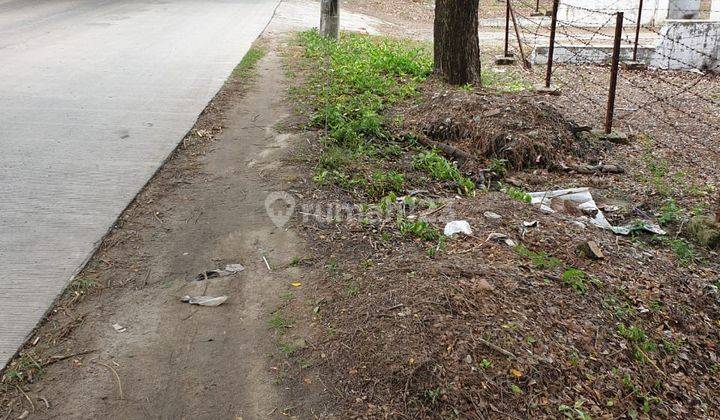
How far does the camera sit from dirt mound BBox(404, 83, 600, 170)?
6988 mm

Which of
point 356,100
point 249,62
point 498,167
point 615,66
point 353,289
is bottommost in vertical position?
point 353,289

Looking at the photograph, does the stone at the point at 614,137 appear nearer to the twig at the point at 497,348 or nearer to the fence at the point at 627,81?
the fence at the point at 627,81

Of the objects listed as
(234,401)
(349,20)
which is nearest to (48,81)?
(234,401)

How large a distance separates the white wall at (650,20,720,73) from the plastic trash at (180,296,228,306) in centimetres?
1143

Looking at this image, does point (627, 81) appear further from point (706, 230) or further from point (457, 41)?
point (706, 230)

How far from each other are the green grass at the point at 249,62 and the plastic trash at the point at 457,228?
6185mm

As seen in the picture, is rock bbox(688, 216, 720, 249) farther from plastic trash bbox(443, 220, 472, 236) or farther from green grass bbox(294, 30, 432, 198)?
green grass bbox(294, 30, 432, 198)

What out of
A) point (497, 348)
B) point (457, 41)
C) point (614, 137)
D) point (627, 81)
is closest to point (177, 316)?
point (497, 348)

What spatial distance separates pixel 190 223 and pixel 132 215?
523 mm

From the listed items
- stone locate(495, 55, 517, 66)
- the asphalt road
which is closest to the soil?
the asphalt road

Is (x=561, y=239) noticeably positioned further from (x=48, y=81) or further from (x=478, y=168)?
(x=48, y=81)

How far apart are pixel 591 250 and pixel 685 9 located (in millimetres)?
15346

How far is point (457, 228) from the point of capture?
4953mm

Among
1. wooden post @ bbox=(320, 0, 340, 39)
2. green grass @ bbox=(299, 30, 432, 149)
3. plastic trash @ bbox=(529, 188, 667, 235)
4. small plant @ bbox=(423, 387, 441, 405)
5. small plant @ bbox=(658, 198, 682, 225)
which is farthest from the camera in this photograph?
wooden post @ bbox=(320, 0, 340, 39)
